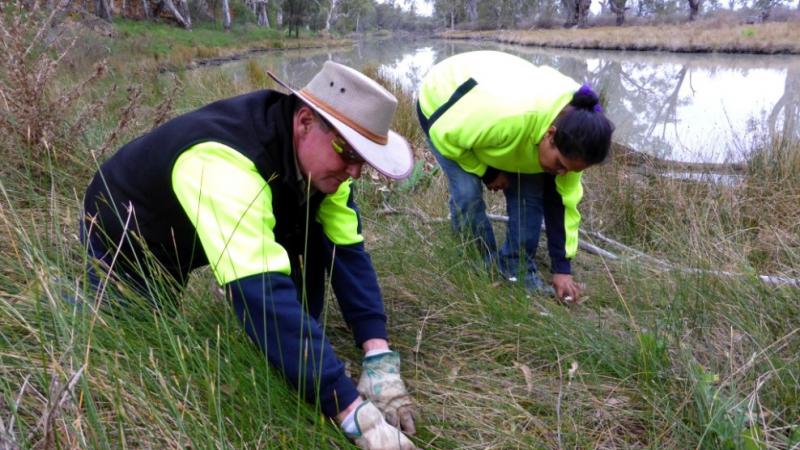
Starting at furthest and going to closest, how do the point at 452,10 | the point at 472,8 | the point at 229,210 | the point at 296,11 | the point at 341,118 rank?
the point at 452,10, the point at 472,8, the point at 296,11, the point at 341,118, the point at 229,210

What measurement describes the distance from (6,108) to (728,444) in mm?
3329

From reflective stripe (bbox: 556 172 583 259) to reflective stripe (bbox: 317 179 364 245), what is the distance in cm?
115

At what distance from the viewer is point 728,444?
1.19 metres

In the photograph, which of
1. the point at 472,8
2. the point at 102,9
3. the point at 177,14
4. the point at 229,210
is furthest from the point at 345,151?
the point at 472,8

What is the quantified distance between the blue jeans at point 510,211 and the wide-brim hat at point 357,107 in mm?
1198

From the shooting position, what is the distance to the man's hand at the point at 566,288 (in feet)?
7.69

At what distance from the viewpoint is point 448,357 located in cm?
182

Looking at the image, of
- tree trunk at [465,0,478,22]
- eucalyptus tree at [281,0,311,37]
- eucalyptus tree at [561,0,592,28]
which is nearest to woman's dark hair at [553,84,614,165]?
eucalyptus tree at [281,0,311,37]

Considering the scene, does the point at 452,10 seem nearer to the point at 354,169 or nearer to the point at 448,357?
the point at 448,357

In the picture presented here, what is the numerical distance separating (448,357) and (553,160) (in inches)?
37.5

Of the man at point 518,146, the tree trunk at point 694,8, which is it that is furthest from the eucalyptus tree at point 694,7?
the man at point 518,146

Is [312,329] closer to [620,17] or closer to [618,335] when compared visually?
[618,335]

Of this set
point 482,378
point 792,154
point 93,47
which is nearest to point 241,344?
point 482,378

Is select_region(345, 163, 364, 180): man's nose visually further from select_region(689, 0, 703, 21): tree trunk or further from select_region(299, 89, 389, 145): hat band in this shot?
select_region(689, 0, 703, 21): tree trunk
